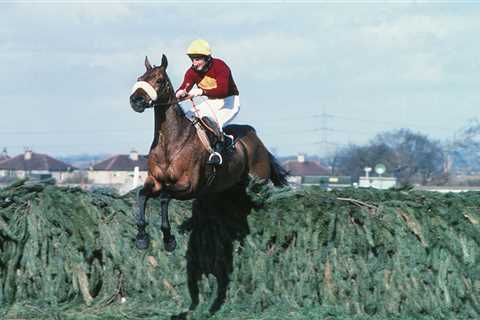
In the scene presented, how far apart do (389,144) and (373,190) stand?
1975 inches

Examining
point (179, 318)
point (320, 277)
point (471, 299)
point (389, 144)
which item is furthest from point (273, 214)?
point (389, 144)

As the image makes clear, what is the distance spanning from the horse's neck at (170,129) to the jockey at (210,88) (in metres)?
0.27

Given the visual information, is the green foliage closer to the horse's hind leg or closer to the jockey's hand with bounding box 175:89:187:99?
the horse's hind leg

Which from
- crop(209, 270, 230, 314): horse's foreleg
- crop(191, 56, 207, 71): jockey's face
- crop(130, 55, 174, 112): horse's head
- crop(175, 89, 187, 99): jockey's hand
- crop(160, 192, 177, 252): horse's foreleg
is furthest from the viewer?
crop(209, 270, 230, 314): horse's foreleg

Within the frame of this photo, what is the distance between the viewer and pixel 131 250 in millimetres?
11883

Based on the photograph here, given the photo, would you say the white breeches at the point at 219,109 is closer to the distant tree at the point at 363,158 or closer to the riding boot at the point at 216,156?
the riding boot at the point at 216,156

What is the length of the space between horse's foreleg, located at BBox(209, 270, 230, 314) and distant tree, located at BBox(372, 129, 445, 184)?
40.8m

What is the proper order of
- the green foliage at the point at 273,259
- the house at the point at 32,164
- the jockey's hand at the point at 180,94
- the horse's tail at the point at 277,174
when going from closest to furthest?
the jockey's hand at the point at 180,94 < the green foliage at the point at 273,259 < the horse's tail at the point at 277,174 < the house at the point at 32,164

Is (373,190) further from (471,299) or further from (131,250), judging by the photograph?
(131,250)

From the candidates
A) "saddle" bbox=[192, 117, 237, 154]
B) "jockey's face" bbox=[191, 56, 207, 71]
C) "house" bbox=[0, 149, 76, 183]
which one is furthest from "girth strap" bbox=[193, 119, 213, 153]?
"house" bbox=[0, 149, 76, 183]

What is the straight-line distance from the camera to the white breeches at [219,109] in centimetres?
1160

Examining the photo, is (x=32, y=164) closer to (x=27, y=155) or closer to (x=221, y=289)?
(x=27, y=155)

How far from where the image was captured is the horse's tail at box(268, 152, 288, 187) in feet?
45.3

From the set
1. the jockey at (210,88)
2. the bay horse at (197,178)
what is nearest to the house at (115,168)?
the bay horse at (197,178)
